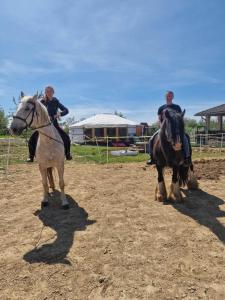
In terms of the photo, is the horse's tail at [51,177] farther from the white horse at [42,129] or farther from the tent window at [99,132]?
the tent window at [99,132]

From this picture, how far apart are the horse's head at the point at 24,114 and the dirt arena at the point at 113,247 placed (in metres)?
1.85

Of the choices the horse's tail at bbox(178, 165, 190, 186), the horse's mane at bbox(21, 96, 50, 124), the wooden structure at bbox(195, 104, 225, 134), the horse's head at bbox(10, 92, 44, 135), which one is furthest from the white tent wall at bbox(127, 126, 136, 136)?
the horse's head at bbox(10, 92, 44, 135)

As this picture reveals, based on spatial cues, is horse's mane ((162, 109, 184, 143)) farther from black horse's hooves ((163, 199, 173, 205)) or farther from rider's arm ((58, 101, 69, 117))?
rider's arm ((58, 101, 69, 117))

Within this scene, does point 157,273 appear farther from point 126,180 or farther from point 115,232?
point 126,180

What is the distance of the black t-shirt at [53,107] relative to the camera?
6855mm

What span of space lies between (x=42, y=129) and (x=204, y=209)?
3.81 m

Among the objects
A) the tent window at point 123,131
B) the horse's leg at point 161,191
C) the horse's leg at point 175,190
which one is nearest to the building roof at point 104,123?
the tent window at point 123,131

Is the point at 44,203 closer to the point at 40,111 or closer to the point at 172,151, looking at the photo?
the point at 40,111

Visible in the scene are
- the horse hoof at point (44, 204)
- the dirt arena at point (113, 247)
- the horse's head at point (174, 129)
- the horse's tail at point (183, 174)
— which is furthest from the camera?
the horse's tail at point (183, 174)

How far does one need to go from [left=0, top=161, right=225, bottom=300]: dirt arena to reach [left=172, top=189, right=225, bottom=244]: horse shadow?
2 centimetres

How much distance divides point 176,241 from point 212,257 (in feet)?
2.12

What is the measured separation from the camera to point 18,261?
422cm

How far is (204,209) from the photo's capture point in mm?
6434

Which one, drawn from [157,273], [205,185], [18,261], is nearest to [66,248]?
[18,261]
